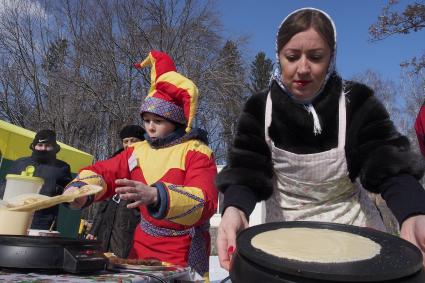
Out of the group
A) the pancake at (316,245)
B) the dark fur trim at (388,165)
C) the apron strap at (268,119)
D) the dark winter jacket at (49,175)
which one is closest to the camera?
the pancake at (316,245)

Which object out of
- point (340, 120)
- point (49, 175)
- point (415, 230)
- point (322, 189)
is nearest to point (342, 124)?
point (340, 120)

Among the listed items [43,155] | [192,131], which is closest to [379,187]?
[192,131]

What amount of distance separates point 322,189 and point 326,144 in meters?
0.14

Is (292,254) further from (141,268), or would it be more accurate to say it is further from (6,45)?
(6,45)

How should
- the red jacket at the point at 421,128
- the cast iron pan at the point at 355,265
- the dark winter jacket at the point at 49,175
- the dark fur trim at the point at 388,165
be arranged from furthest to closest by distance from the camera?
the dark winter jacket at the point at 49,175 → the red jacket at the point at 421,128 → the dark fur trim at the point at 388,165 → the cast iron pan at the point at 355,265

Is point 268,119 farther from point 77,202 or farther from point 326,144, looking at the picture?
point 77,202

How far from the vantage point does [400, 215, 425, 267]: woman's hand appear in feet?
3.28

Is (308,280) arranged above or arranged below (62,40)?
below

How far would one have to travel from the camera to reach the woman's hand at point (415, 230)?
3.28 ft

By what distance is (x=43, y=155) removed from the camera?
4750 millimetres

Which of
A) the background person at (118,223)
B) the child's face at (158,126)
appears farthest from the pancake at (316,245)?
the background person at (118,223)

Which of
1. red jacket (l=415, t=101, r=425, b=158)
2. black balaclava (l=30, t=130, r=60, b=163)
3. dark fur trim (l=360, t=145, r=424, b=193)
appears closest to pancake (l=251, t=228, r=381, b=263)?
dark fur trim (l=360, t=145, r=424, b=193)

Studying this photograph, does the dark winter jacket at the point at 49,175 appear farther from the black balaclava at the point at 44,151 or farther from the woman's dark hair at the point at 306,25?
the woman's dark hair at the point at 306,25

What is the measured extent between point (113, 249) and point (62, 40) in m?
13.9
